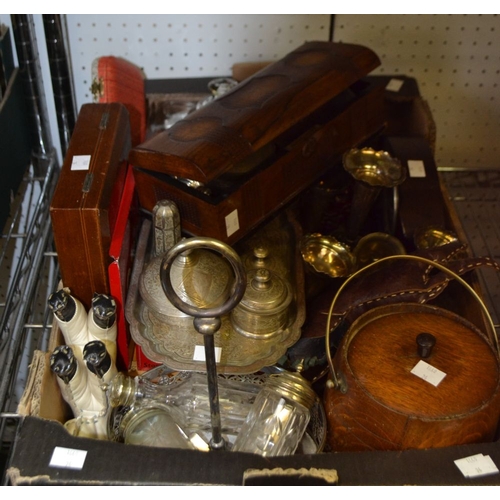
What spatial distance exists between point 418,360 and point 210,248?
39 centimetres

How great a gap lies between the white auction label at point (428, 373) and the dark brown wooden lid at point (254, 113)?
45cm

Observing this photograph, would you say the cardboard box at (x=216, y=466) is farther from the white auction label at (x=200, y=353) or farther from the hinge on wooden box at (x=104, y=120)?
the hinge on wooden box at (x=104, y=120)

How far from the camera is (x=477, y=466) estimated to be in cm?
85

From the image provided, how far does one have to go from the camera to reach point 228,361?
3.55 feet

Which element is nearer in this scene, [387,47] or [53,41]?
[53,41]

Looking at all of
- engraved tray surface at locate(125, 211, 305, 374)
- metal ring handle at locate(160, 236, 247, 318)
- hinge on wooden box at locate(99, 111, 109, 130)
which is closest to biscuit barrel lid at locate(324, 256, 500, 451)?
engraved tray surface at locate(125, 211, 305, 374)

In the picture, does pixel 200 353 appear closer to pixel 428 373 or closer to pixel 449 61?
pixel 428 373

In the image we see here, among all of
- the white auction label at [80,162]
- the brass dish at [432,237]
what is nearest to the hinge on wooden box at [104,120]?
the white auction label at [80,162]

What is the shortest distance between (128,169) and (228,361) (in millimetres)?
483

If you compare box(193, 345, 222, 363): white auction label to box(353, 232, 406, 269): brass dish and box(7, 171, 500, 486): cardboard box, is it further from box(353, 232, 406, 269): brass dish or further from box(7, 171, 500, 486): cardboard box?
box(353, 232, 406, 269): brass dish

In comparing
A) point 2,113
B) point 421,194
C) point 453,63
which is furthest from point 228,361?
point 453,63

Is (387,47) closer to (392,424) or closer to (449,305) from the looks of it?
(449,305)

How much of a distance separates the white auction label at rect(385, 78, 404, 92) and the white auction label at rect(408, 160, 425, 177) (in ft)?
0.84
